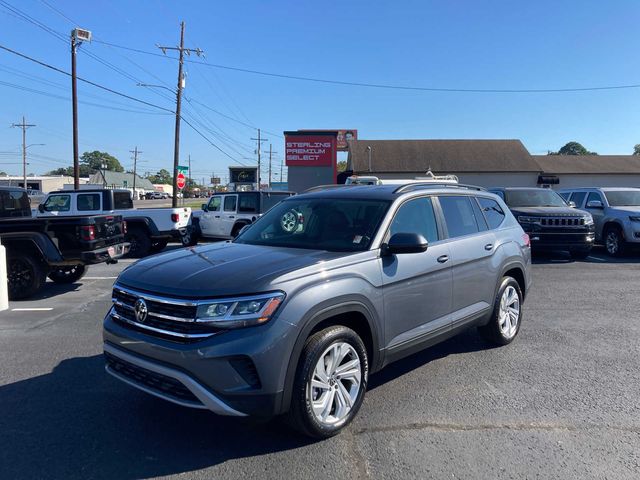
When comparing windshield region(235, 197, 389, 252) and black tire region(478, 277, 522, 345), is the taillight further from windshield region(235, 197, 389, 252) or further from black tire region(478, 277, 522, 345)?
black tire region(478, 277, 522, 345)

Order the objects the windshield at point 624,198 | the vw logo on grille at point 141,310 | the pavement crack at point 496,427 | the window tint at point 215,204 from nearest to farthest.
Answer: the vw logo on grille at point 141,310 < the pavement crack at point 496,427 < the windshield at point 624,198 < the window tint at point 215,204

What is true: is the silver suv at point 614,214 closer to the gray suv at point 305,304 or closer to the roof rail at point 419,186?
the roof rail at point 419,186

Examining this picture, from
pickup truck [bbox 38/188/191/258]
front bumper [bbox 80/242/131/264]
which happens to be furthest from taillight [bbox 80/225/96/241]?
pickup truck [bbox 38/188/191/258]

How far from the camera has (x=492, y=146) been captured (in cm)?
4081

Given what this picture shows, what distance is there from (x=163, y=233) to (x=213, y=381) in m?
11.9

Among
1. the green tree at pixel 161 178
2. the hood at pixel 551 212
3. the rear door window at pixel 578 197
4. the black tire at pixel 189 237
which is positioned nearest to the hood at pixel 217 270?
the hood at pixel 551 212

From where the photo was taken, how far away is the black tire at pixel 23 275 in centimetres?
799

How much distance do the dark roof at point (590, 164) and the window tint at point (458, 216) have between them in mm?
38246

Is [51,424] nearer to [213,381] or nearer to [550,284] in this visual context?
[213,381]

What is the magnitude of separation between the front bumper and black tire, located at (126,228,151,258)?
14.7 feet

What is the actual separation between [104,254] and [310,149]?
2644 cm

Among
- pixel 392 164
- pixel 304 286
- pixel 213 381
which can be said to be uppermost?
pixel 392 164

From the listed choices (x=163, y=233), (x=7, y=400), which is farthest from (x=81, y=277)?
(x=7, y=400)

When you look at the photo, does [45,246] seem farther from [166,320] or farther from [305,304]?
[305,304]
